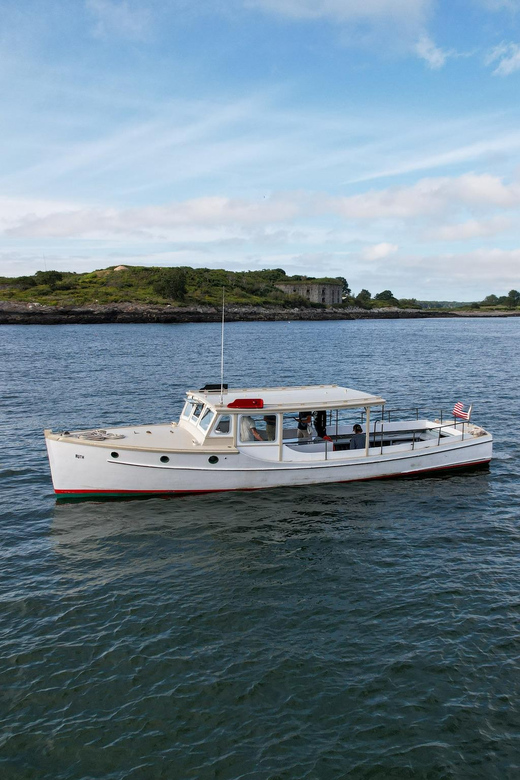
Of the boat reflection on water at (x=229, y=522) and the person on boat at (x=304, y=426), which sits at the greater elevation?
the person on boat at (x=304, y=426)

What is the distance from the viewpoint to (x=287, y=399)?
77.5 feet

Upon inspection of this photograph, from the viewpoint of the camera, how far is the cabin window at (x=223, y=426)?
22172 mm

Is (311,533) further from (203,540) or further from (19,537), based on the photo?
(19,537)

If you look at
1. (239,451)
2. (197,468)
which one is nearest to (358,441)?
(239,451)

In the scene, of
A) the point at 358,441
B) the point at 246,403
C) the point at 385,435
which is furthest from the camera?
the point at 385,435

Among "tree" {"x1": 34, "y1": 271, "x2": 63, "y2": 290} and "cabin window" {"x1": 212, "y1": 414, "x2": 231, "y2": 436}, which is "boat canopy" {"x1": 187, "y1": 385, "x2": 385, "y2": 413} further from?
"tree" {"x1": 34, "y1": 271, "x2": 63, "y2": 290}

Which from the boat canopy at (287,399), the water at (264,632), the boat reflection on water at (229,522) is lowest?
the water at (264,632)

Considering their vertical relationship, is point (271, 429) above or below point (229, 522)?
above

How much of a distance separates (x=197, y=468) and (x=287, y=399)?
462cm

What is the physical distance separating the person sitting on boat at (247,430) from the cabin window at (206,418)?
4.02 ft

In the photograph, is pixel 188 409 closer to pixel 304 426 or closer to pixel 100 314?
pixel 304 426

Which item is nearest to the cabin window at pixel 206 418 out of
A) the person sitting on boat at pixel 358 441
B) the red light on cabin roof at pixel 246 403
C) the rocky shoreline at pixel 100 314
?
the red light on cabin roof at pixel 246 403

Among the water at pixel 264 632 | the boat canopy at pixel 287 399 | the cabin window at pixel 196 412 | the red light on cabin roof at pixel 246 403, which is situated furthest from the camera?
the cabin window at pixel 196 412

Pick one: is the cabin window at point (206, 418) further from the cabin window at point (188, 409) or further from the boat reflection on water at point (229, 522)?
the boat reflection on water at point (229, 522)
